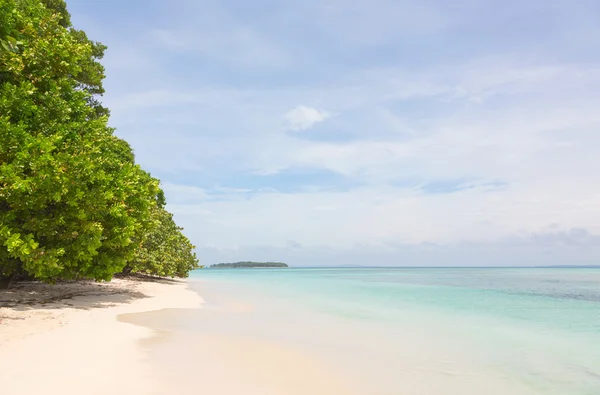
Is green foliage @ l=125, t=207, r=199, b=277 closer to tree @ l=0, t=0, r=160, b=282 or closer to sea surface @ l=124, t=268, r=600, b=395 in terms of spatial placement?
tree @ l=0, t=0, r=160, b=282

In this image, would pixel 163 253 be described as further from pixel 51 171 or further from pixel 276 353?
pixel 276 353

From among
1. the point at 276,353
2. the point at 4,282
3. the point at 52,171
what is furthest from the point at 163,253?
the point at 276,353

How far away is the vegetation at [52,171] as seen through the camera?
11.8 m

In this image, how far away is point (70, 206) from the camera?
44.5 ft

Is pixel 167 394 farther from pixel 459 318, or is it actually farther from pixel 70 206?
pixel 459 318

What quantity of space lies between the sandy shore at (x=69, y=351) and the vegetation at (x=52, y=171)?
1673mm

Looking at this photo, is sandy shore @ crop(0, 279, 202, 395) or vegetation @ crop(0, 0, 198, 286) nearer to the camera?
sandy shore @ crop(0, 279, 202, 395)

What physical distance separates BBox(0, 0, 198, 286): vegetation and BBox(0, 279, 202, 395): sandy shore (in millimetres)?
1673

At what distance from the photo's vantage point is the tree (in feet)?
38.7

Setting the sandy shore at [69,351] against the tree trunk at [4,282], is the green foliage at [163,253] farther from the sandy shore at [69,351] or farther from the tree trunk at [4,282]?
the sandy shore at [69,351]

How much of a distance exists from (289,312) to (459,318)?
25.5ft

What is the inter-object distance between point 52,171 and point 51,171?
0.02 metres

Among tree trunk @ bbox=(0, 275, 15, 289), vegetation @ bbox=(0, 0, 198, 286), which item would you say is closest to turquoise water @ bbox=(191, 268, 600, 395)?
vegetation @ bbox=(0, 0, 198, 286)

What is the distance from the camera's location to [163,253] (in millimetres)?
32656
